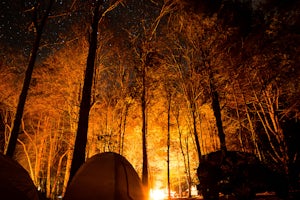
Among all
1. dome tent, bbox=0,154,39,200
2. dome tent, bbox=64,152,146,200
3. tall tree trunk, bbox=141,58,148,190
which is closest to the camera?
dome tent, bbox=0,154,39,200

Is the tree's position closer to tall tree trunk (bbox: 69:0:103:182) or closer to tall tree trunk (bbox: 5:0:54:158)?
tall tree trunk (bbox: 69:0:103:182)

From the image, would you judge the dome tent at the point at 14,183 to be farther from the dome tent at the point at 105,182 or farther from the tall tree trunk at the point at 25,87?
the tall tree trunk at the point at 25,87

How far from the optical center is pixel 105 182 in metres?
5.32

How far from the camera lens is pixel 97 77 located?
14844 millimetres

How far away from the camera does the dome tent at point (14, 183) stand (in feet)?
12.9

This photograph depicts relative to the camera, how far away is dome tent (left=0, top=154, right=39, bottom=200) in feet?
12.9

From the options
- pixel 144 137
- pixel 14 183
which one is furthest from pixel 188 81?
pixel 14 183

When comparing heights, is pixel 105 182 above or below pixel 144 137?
below

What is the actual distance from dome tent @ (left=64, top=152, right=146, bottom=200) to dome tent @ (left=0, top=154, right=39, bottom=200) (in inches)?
43.8

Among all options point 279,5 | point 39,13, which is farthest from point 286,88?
point 39,13

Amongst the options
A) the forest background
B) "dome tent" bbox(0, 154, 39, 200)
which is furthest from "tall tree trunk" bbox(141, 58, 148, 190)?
"dome tent" bbox(0, 154, 39, 200)

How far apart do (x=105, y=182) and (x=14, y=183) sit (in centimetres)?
186

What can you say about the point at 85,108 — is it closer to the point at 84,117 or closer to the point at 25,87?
the point at 84,117

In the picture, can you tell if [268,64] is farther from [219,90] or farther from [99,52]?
[99,52]
